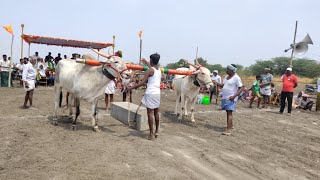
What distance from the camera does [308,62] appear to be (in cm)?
4594

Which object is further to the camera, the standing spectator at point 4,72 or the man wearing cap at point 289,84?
the standing spectator at point 4,72

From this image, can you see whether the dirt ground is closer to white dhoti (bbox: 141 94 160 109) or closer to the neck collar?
white dhoti (bbox: 141 94 160 109)

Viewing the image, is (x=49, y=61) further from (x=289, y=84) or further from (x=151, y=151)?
(x=151, y=151)

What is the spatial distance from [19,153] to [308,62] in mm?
46024

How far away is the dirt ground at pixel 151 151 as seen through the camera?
18.1ft

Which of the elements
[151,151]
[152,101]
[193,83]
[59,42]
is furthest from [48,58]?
[151,151]

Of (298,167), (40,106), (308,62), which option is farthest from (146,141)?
(308,62)

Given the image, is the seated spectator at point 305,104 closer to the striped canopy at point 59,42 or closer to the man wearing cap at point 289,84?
the man wearing cap at point 289,84

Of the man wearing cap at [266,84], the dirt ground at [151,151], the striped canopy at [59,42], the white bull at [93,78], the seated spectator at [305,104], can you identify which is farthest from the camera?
the striped canopy at [59,42]

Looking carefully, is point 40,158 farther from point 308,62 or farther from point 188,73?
point 308,62

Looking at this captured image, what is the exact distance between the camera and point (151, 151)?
6.69 m

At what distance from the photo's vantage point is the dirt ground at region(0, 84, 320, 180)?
18.1 feet

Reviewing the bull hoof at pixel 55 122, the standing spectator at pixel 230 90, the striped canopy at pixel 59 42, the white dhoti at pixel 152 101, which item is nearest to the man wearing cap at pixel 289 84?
the standing spectator at pixel 230 90

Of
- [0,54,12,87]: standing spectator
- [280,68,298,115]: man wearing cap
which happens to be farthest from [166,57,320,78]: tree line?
[280,68,298,115]: man wearing cap
